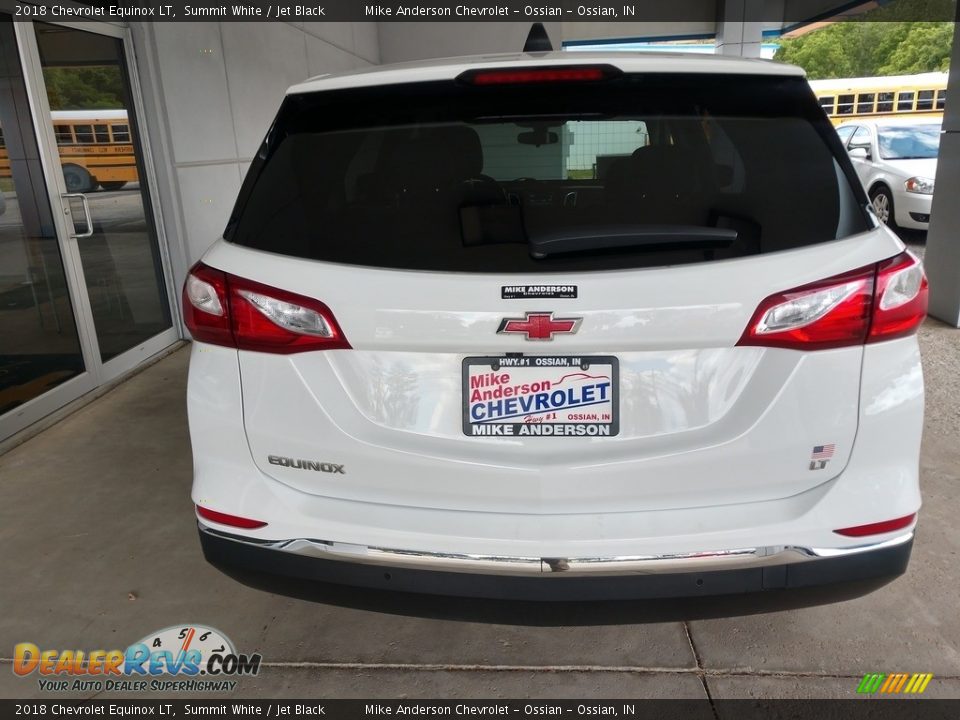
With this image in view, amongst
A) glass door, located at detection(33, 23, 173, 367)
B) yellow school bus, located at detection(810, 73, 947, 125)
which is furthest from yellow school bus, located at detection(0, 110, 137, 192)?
yellow school bus, located at detection(810, 73, 947, 125)

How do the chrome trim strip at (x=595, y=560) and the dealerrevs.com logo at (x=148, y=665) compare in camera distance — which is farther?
the dealerrevs.com logo at (x=148, y=665)

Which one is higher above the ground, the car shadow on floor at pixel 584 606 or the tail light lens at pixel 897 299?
the tail light lens at pixel 897 299

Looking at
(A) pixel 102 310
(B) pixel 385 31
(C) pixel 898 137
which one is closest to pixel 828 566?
(A) pixel 102 310

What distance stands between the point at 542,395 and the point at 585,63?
2.55 feet

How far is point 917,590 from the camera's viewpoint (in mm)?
2438

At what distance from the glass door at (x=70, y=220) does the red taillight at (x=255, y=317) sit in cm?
301

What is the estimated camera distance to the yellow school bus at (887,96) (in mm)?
16125

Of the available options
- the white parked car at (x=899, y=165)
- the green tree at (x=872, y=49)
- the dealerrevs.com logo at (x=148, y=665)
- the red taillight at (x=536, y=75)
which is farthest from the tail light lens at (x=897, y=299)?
the green tree at (x=872, y=49)

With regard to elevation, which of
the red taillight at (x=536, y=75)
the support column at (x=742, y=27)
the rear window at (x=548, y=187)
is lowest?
the rear window at (x=548, y=187)

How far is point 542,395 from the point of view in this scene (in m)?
1.50
